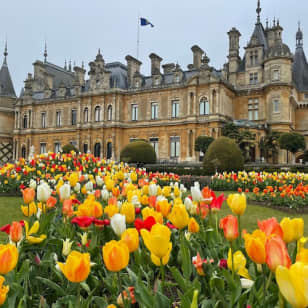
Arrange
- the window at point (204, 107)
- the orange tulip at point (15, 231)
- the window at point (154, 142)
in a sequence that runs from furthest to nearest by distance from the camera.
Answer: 1. the window at point (154, 142)
2. the window at point (204, 107)
3. the orange tulip at point (15, 231)

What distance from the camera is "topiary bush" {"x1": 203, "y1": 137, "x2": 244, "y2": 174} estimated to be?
1562 cm

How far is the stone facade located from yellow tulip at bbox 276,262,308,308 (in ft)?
82.0

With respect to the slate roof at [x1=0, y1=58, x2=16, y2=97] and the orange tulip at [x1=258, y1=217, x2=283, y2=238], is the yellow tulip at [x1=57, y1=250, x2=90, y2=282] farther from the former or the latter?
the slate roof at [x1=0, y1=58, x2=16, y2=97]

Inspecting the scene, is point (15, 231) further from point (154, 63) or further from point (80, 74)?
point (80, 74)

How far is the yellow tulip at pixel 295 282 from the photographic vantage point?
813mm

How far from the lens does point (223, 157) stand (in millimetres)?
15625

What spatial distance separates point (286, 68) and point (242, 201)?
27390mm

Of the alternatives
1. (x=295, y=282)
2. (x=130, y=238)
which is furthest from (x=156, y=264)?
(x=295, y=282)

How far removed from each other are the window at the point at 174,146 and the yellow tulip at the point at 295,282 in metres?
28.3

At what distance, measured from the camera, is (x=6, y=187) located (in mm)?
8844

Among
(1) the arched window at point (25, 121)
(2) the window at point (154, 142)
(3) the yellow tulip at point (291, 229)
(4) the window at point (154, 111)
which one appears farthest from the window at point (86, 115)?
(3) the yellow tulip at point (291, 229)

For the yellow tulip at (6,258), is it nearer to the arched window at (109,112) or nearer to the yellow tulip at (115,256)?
the yellow tulip at (115,256)

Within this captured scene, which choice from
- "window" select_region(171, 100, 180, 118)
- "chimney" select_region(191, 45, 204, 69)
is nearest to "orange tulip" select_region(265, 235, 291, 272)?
"window" select_region(171, 100, 180, 118)

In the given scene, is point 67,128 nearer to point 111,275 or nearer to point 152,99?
point 152,99
